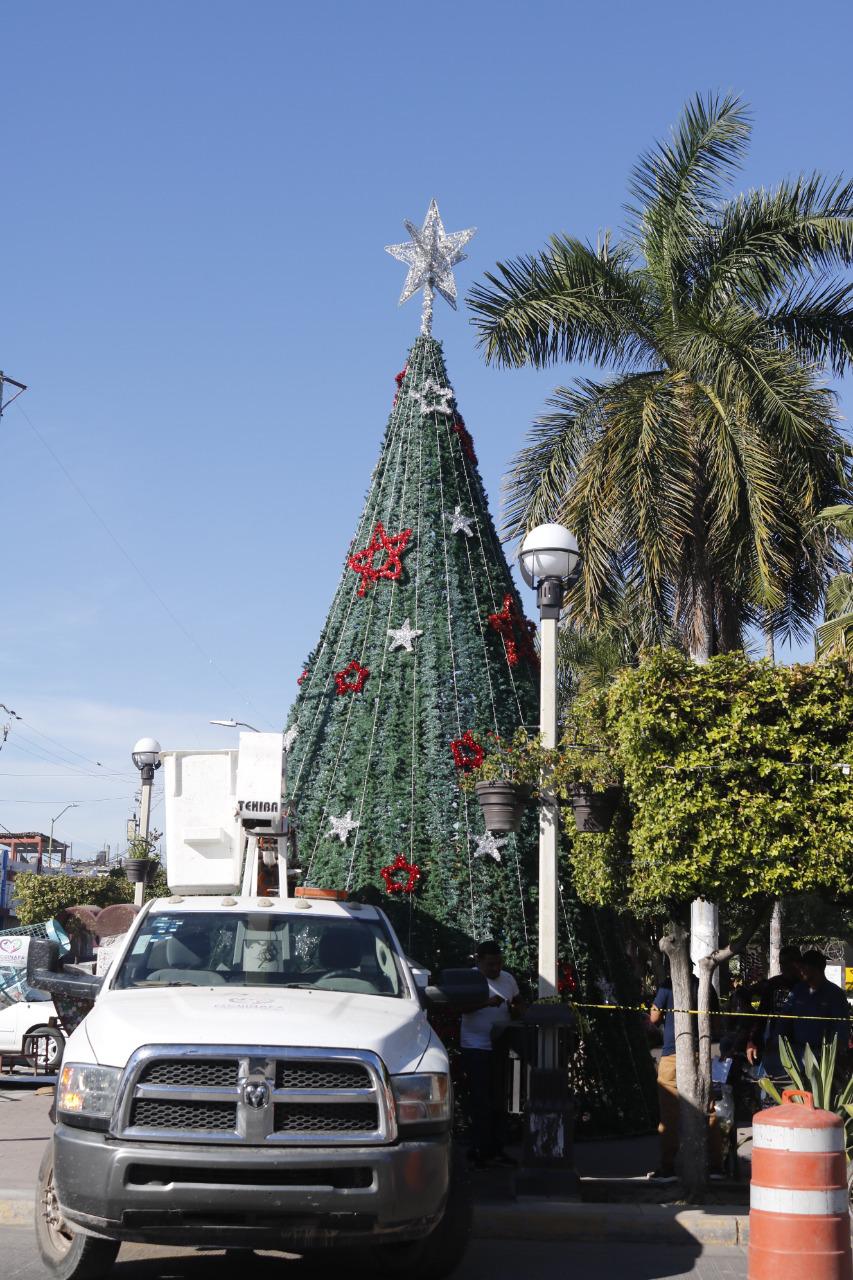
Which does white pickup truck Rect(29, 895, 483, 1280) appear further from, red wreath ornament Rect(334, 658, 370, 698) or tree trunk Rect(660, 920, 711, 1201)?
red wreath ornament Rect(334, 658, 370, 698)

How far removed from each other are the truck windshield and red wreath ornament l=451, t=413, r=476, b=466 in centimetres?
814

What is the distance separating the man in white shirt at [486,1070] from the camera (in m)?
10.8

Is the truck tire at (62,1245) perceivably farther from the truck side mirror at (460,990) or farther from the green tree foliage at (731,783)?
the green tree foliage at (731,783)

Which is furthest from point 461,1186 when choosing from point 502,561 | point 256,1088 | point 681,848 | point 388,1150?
point 502,561

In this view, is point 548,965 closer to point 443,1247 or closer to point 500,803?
point 500,803

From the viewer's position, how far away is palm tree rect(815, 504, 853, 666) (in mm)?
15070

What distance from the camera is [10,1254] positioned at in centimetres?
744

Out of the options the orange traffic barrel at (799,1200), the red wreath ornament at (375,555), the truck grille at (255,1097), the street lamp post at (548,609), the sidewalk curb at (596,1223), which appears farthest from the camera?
the red wreath ornament at (375,555)

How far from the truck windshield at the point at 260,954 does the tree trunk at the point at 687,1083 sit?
3.37 meters

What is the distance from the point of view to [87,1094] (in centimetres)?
611

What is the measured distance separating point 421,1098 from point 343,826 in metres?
7.16

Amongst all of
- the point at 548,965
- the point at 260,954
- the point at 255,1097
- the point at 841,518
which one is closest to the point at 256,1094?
the point at 255,1097

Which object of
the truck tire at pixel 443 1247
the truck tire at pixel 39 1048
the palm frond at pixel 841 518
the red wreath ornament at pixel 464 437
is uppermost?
the red wreath ornament at pixel 464 437

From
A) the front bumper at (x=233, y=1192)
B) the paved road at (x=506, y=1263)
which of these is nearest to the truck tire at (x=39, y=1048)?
the paved road at (x=506, y=1263)
